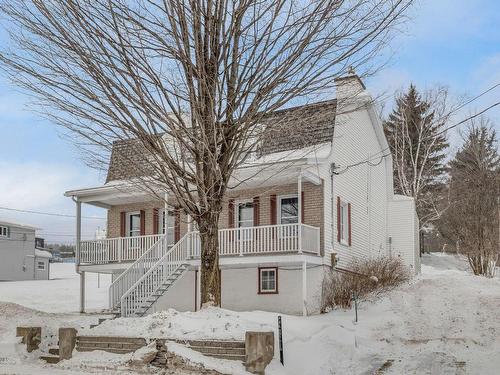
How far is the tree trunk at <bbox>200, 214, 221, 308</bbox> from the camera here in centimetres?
1189

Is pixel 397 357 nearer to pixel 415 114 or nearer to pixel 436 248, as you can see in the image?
pixel 415 114

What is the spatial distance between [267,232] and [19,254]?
115 feet

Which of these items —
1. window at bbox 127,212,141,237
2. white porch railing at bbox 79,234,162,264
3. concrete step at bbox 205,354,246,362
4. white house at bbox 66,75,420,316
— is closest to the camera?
concrete step at bbox 205,354,246,362

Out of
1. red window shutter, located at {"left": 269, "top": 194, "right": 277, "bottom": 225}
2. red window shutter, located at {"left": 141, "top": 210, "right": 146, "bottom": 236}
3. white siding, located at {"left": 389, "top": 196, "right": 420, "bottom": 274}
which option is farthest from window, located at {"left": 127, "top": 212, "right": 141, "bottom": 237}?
white siding, located at {"left": 389, "top": 196, "right": 420, "bottom": 274}

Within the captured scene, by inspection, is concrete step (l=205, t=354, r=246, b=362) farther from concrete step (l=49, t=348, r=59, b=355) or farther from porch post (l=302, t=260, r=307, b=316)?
porch post (l=302, t=260, r=307, b=316)

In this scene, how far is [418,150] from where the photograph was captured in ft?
125

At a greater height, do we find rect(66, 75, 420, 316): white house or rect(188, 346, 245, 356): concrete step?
rect(66, 75, 420, 316): white house

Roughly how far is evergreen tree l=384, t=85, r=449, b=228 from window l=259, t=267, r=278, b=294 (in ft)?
65.2

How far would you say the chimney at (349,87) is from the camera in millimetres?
11688

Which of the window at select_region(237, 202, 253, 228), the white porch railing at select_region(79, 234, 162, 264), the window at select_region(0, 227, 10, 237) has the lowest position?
the white porch railing at select_region(79, 234, 162, 264)

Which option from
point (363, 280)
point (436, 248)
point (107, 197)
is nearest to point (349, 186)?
point (363, 280)

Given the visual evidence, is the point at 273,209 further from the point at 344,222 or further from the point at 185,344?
the point at 185,344

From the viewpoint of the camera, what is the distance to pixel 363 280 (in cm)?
1931

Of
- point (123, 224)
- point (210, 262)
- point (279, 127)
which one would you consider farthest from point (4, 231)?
point (279, 127)
